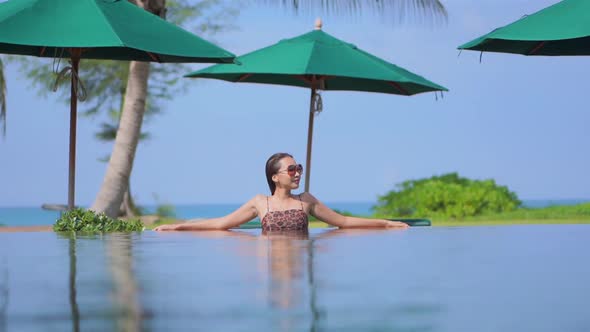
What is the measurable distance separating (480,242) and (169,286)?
9.34ft

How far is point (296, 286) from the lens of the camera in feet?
11.2

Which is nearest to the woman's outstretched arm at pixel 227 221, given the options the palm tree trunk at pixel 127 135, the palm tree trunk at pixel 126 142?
the palm tree trunk at pixel 127 135

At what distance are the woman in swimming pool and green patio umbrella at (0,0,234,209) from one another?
205cm

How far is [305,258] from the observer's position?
443 centimetres

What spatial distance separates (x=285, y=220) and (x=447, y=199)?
1636 cm

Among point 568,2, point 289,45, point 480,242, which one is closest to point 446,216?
point 289,45

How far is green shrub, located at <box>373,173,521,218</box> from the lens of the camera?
23.8m

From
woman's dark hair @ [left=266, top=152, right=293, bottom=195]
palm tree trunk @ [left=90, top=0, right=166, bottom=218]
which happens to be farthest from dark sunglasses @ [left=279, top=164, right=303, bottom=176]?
palm tree trunk @ [left=90, top=0, right=166, bottom=218]

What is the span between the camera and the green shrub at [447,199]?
2375cm

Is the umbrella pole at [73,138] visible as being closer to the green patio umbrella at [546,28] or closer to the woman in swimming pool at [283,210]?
the woman in swimming pool at [283,210]

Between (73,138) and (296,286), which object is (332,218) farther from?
(296,286)

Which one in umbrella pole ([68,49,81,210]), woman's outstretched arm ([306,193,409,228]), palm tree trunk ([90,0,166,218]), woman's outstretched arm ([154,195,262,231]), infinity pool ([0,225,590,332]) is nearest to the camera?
infinity pool ([0,225,590,332])

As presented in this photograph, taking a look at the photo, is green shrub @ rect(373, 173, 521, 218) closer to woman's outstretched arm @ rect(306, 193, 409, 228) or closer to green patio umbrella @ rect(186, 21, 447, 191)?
green patio umbrella @ rect(186, 21, 447, 191)

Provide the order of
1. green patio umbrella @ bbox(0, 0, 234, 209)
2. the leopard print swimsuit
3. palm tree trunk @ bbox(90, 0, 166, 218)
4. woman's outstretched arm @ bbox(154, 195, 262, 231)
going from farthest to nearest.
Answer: palm tree trunk @ bbox(90, 0, 166, 218)
green patio umbrella @ bbox(0, 0, 234, 209)
the leopard print swimsuit
woman's outstretched arm @ bbox(154, 195, 262, 231)
